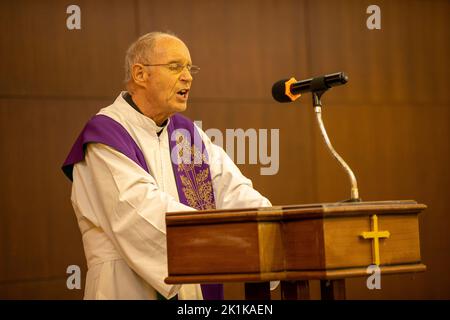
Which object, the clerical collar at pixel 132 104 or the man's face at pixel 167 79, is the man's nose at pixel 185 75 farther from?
the clerical collar at pixel 132 104

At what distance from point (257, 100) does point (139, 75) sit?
2.28 m

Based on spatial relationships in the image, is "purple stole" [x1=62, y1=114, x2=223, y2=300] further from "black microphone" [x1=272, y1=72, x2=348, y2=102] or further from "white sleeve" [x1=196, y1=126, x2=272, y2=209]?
"black microphone" [x1=272, y1=72, x2=348, y2=102]

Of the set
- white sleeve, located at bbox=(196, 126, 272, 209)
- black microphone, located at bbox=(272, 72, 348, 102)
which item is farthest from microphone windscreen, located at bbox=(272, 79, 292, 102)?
white sleeve, located at bbox=(196, 126, 272, 209)

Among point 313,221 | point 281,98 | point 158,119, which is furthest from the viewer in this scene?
point 158,119

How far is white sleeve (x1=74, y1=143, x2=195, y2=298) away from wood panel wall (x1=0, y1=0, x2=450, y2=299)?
6.61ft

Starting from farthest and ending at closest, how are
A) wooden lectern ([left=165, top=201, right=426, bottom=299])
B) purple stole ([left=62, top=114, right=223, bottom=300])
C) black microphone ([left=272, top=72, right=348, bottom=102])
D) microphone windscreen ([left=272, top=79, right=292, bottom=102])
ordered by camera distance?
purple stole ([left=62, top=114, right=223, bottom=300])
microphone windscreen ([left=272, top=79, right=292, bottom=102])
black microphone ([left=272, top=72, right=348, bottom=102])
wooden lectern ([left=165, top=201, right=426, bottom=299])

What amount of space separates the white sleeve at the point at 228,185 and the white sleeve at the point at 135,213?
57cm

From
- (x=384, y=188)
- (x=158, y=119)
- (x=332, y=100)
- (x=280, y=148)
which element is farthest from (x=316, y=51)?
(x=158, y=119)

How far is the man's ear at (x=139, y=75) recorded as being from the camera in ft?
12.9

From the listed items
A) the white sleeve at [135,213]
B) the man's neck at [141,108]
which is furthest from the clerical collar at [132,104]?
the white sleeve at [135,213]

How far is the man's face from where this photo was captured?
3.89 metres

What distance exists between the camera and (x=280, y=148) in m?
6.22
